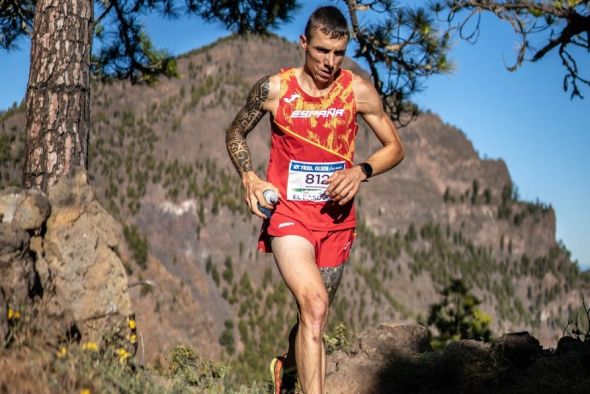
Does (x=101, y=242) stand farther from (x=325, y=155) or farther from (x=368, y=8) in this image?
(x=368, y=8)

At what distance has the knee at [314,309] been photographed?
13.5 ft

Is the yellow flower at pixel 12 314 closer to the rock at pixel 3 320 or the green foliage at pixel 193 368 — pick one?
the rock at pixel 3 320

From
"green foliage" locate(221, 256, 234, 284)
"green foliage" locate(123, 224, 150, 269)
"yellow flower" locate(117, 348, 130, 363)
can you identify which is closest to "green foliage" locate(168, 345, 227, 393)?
"yellow flower" locate(117, 348, 130, 363)

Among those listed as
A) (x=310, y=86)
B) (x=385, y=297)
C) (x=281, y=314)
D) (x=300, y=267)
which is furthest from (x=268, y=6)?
(x=385, y=297)

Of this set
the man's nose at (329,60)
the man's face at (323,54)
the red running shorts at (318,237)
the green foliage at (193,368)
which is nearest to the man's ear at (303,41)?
the man's face at (323,54)

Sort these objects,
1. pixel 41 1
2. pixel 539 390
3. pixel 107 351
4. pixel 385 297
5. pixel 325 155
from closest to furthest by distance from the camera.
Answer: pixel 107 351 < pixel 325 155 < pixel 539 390 < pixel 41 1 < pixel 385 297

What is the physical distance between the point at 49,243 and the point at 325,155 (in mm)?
1844

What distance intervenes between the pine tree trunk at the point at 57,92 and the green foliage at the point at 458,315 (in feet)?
99.5

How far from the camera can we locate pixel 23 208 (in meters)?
4.56

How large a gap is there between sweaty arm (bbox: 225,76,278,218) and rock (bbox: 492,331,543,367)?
260 cm

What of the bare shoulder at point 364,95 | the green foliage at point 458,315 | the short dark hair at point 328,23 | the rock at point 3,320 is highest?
the short dark hair at point 328,23

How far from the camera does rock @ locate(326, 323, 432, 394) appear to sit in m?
6.01

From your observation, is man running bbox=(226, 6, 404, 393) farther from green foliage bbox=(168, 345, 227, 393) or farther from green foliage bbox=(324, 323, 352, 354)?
green foliage bbox=(324, 323, 352, 354)

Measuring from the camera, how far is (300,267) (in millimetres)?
4227
